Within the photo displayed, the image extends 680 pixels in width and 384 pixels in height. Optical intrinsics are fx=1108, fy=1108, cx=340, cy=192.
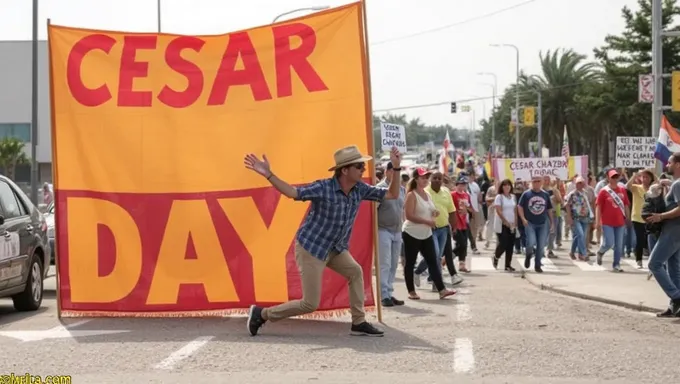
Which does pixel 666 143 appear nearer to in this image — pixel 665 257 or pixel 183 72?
pixel 665 257

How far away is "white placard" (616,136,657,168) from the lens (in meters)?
24.2

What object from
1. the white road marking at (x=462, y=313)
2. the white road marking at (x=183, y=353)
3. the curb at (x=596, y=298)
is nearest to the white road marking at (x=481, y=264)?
the curb at (x=596, y=298)

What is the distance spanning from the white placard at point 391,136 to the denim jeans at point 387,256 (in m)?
5.40

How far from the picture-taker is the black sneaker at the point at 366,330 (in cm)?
1002

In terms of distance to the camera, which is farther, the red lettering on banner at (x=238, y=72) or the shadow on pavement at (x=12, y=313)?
the shadow on pavement at (x=12, y=313)

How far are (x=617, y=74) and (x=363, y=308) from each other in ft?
164

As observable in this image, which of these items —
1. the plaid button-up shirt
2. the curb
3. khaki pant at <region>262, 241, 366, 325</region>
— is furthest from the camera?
the curb

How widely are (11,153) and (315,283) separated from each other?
59.9m

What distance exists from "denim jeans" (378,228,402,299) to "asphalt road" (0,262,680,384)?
566mm

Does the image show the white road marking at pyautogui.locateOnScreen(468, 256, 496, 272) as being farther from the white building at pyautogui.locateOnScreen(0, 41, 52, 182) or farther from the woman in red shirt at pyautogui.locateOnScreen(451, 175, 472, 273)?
the white building at pyautogui.locateOnScreen(0, 41, 52, 182)

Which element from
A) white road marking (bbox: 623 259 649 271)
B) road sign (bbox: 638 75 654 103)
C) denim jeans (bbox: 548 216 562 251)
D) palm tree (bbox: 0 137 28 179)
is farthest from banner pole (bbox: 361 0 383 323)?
palm tree (bbox: 0 137 28 179)

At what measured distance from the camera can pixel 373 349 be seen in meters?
9.28

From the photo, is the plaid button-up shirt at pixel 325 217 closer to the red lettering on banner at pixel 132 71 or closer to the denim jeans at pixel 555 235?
the red lettering on banner at pixel 132 71

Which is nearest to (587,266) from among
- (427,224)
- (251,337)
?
(427,224)
